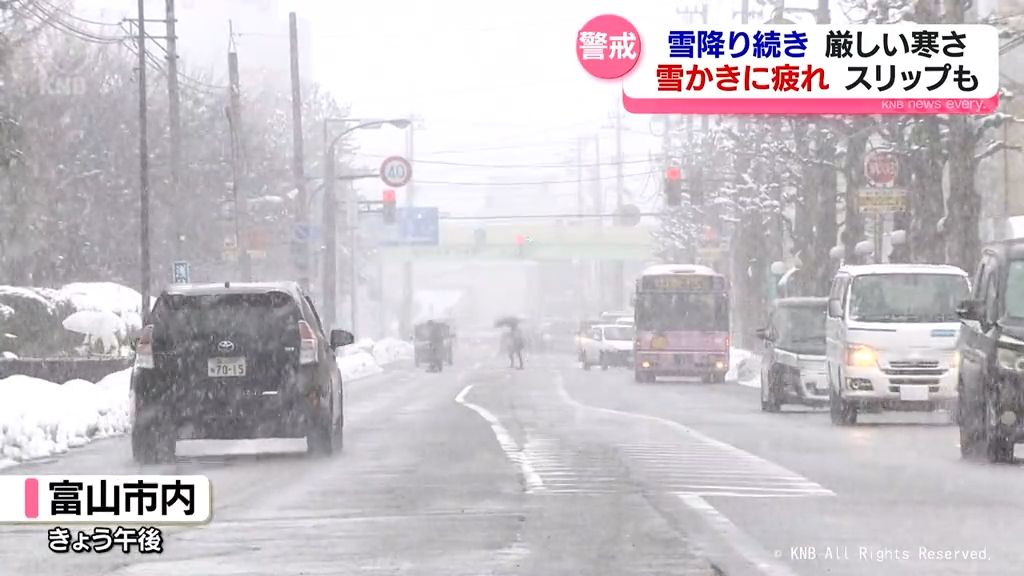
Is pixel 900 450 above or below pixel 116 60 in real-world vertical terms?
below

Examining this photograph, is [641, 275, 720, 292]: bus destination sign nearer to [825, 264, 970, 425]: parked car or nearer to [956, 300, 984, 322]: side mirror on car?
[825, 264, 970, 425]: parked car

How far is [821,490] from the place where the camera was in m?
16.8

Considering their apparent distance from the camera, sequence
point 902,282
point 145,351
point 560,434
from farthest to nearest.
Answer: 1. point 902,282
2. point 560,434
3. point 145,351

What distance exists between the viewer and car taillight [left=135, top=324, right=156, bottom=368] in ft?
67.9

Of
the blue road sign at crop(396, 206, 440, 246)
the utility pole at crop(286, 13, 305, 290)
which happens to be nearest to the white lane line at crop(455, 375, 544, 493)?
the utility pole at crop(286, 13, 305, 290)

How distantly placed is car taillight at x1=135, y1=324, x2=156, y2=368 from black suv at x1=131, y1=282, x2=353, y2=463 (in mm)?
10

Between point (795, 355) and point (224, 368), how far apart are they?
15.2 meters

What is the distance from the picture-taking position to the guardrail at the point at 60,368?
38750 mm

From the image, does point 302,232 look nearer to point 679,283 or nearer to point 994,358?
point 679,283

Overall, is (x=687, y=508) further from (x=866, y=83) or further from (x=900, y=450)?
(x=866, y=83)

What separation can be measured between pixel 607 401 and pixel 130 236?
37.7 metres

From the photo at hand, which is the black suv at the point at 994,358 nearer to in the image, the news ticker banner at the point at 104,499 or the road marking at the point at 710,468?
the road marking at the point at 710,468

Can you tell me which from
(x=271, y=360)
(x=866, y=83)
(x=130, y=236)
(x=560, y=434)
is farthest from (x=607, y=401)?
(x=130, y=236)

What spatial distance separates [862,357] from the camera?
28.2 meters
